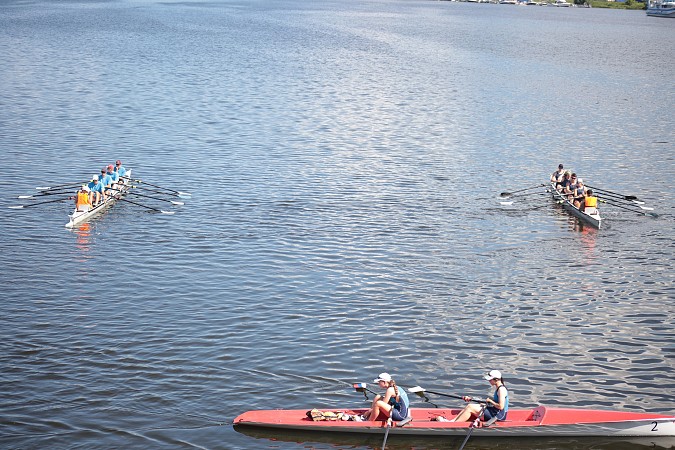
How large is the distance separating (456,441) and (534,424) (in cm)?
191

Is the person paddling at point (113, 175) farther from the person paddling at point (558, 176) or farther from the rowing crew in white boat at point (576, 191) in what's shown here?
the person paddling at point (558, 176)

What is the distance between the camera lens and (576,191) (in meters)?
43.2

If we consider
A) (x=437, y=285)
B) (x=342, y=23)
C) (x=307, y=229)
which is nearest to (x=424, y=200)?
(x=307, y=229)

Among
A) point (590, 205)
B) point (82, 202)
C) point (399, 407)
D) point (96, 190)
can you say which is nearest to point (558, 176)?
point (590, 205)

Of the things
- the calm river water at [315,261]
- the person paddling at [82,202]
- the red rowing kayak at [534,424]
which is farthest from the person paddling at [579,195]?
the person paddling at [82,202]

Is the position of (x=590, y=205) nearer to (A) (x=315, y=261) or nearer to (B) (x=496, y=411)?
(A) (x=315, y=261)

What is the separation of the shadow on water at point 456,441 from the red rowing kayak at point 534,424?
0.20 metres

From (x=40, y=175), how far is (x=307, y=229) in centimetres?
1733

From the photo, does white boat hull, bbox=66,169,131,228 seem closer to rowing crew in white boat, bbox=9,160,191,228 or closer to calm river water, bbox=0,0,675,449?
rowing crew in white boat, bbox=9,160,191,228

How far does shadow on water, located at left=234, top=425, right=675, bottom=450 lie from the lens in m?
21.7

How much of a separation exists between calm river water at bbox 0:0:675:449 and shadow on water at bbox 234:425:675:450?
0.20 ft

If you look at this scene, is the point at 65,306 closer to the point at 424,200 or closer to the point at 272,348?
the point at 272,348

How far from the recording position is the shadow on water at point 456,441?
21.7 m

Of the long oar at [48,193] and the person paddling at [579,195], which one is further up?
the person paddling at [579,195]
